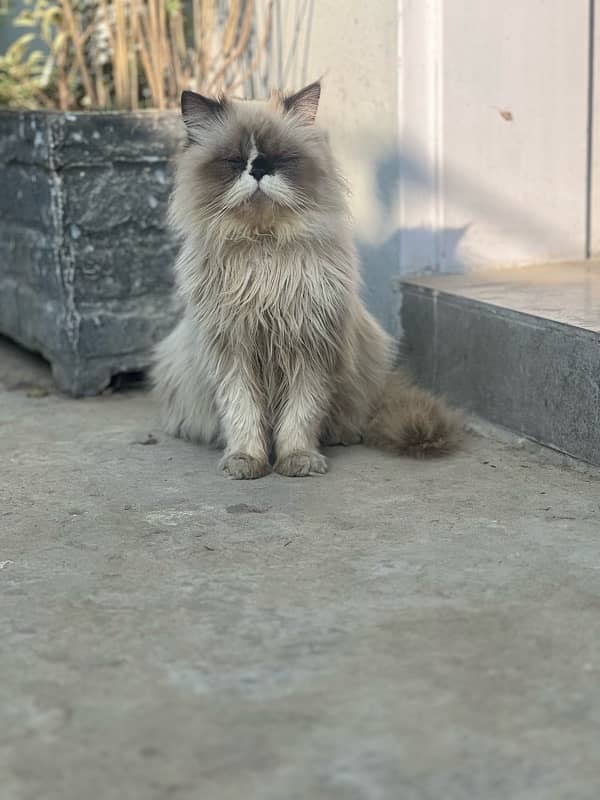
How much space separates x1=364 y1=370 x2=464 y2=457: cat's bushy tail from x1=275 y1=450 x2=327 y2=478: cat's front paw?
0.87 feet

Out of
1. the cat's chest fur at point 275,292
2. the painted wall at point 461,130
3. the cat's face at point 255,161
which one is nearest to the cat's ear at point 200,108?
the cat's face at point 255,161

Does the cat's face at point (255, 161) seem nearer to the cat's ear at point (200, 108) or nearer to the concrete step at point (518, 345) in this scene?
the cat's ear at point (200, 108)

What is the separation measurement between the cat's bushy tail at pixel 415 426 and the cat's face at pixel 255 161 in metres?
0.71

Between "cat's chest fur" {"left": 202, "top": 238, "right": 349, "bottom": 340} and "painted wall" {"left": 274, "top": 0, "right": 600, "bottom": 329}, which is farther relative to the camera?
"painted wall" {"left": 274, "top": 0, "right": 600, "bottom": 329}

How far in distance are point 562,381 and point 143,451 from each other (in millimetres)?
1393

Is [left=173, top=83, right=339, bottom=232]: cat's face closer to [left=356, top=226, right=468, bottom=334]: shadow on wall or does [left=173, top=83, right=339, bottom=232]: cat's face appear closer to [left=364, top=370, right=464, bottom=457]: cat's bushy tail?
[left=364, top=370, right=464, bottom=457]: cat's bushy tail

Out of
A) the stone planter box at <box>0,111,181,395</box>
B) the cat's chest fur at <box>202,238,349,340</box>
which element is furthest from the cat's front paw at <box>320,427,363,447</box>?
the stone planter box at <box>0,111,181,395</box>

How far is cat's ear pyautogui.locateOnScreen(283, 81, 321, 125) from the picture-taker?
336 cm

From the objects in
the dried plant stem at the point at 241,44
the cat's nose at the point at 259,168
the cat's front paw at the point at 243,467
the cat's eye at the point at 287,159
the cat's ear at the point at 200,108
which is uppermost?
the dried plant stem at the point at 241,44

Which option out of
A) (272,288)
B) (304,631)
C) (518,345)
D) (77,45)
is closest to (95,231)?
(77,45)

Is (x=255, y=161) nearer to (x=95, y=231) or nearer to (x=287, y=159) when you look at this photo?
(x=287, y=159)

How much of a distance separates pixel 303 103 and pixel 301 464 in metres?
1.10

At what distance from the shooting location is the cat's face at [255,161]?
10.4 feet

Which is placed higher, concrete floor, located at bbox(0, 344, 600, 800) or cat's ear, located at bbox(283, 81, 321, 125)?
cat's ear, located at bbox(283, 81, 321, 125)
